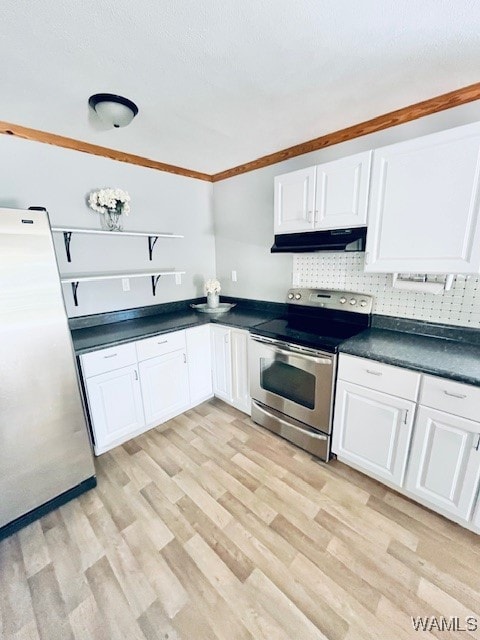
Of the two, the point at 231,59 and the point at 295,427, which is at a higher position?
the point at 231,59

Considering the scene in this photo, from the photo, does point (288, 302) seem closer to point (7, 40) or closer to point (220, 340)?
point (220, 340)

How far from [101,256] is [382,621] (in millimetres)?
2870

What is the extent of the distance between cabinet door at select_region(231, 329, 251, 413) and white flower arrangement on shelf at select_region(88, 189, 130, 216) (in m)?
1.43

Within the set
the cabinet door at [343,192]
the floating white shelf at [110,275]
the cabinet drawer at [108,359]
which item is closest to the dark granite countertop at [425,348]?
the cabinet door at [343,192]

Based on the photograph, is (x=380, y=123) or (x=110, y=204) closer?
(x=380, y=123)

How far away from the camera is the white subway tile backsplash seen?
1.68 metres

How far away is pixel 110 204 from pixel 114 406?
1622 mm

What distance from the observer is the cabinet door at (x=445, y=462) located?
1.35 meters

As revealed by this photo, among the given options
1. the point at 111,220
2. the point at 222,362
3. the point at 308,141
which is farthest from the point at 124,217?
the point at 308,141

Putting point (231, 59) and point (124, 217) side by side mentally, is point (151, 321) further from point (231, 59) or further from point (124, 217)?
point (231, 59)

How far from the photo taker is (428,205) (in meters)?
1.49

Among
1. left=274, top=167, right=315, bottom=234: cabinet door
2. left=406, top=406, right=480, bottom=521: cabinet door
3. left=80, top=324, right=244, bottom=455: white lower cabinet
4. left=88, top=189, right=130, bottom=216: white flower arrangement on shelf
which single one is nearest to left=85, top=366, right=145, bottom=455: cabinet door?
left=80, top=324, right=244, bottom=455: white lower cabinet

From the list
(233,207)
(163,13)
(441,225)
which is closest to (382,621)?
(441,225)

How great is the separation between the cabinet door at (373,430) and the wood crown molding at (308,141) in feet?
5.84
